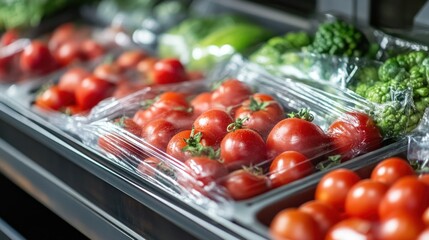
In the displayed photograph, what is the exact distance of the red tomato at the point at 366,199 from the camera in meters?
1.69

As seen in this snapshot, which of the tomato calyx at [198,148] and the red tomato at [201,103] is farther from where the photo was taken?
the red tomato at [201,103]

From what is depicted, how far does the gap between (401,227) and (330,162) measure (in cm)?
52

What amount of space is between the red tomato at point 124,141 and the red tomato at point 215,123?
0.65ft

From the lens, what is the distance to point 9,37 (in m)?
3.97

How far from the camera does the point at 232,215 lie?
181 cm

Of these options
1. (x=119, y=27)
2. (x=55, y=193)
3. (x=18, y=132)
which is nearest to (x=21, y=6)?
(x=119, y=27)

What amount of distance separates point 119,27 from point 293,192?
220 cm

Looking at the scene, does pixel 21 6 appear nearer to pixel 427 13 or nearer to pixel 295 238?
pixel 427 13

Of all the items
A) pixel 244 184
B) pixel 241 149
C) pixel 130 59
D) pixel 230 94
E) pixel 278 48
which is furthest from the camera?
pixel 130 59

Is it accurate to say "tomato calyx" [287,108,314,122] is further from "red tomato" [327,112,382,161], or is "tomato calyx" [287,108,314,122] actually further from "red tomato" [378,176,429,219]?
"red tomato" [378,176,429,219]

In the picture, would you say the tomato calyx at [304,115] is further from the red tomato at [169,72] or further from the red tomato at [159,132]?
the red tomato at [169,72]

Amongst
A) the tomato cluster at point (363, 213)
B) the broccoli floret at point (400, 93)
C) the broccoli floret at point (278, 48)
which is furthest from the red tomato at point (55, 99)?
the tomato cluster at point (363, 213)

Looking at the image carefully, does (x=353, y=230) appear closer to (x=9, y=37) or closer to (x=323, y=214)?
(x=323, y=214)

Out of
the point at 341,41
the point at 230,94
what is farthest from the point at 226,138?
the point at 341,41
